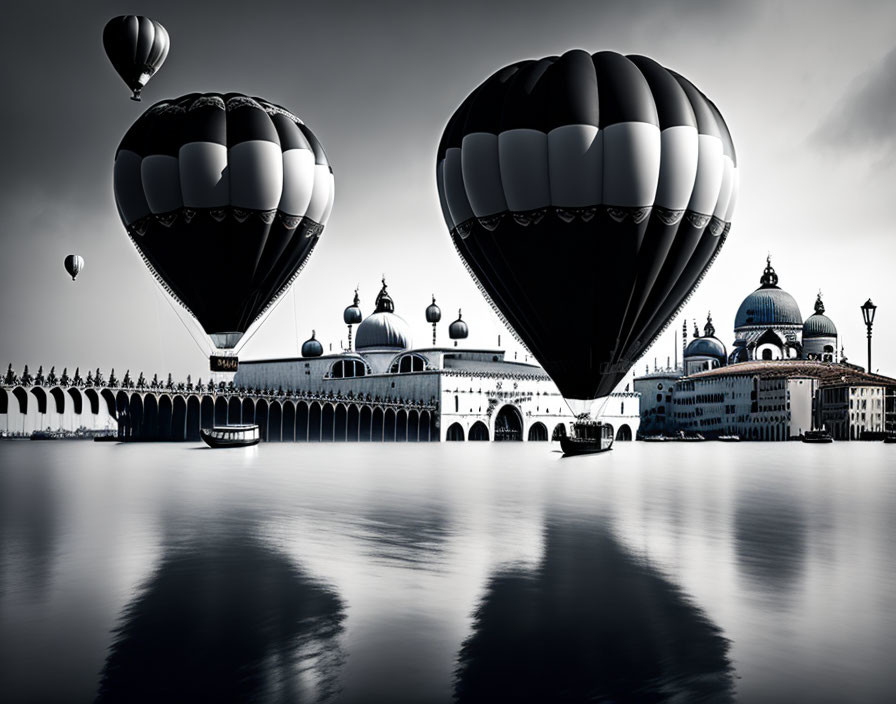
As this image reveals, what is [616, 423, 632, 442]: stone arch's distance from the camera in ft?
425

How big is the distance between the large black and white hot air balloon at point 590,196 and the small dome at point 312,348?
95.4 meters

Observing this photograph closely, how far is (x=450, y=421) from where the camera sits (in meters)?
108

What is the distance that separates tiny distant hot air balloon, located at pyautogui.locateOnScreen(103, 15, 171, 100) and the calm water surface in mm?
16565

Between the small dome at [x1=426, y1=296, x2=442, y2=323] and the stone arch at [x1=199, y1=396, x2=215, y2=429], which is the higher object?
the small dome at [x1=426, y1=296, x2=442, y2=323]

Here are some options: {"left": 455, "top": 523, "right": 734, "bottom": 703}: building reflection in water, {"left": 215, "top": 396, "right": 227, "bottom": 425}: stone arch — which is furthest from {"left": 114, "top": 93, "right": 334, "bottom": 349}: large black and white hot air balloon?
{"left": 215, "top": 396, "right": 227, "bottom": 425}: stone arch

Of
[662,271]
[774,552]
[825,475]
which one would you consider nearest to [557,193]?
[662,271]

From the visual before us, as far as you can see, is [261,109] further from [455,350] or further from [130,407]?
[455,350]

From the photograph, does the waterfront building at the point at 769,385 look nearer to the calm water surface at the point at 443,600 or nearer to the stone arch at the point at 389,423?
the stone arch at the point at 389,423

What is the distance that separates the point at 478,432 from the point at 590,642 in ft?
329

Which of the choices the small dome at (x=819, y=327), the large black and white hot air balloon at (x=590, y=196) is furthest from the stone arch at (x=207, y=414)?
the small dome at (x=819, y=327)

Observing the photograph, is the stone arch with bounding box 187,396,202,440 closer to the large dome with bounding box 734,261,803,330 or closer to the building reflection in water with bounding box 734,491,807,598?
the building reflection in water with bounding box 734,491,807,598

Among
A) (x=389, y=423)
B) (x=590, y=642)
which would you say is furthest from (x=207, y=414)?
(x=590, y=642)

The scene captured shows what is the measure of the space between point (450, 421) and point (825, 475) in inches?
2519

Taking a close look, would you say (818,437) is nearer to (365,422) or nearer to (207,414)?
(365,422)
